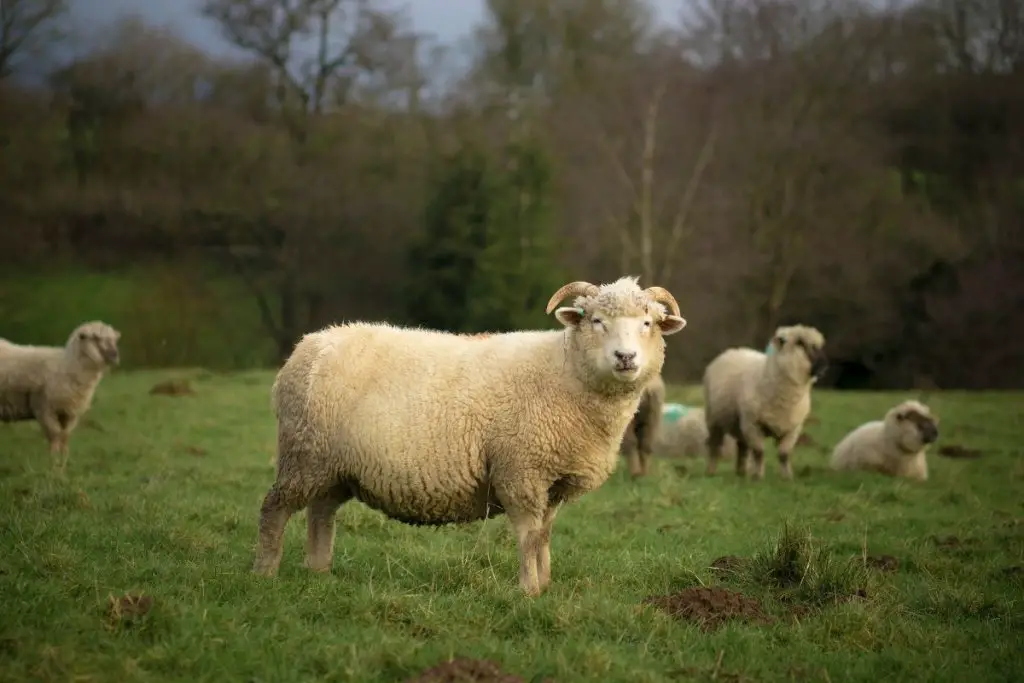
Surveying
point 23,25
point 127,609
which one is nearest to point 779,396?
point 127,609

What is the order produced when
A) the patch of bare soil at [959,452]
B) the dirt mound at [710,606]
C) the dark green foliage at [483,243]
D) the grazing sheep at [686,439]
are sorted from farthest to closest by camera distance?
1. the dark green foliage at [483,243]
2. the grazing sheep at [686,439]
3. the patch of bare soil at [959,452]
4. the dirt mound at [710,606]

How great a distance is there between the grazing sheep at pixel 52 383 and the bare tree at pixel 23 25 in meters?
18.8

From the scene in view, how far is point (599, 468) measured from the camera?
714 cm

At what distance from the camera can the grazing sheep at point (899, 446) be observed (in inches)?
558

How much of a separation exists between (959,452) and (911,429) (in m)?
2.94

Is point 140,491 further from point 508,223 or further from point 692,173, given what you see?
point 692,173

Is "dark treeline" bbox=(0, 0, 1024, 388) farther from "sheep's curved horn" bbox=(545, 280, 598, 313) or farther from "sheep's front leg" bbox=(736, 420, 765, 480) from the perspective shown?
"sheep's curved horn" bbox=(545, 280, 598, 313)

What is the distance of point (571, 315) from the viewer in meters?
7.23

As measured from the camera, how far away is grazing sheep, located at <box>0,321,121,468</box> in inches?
542

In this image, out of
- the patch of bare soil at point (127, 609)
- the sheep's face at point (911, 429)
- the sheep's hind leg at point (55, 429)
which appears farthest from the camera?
the sheep's face at point (911, 429)

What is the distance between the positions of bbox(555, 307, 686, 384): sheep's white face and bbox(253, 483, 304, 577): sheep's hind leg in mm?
2260

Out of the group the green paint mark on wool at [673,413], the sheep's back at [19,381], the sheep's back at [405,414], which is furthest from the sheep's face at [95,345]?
the green paint mark on wool at [673,413]

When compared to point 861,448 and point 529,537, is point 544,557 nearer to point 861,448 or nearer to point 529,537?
point 529,537

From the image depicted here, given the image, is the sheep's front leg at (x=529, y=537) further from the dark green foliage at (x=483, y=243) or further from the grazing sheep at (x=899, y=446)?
the dark green foliage at (x=483, y=243)
